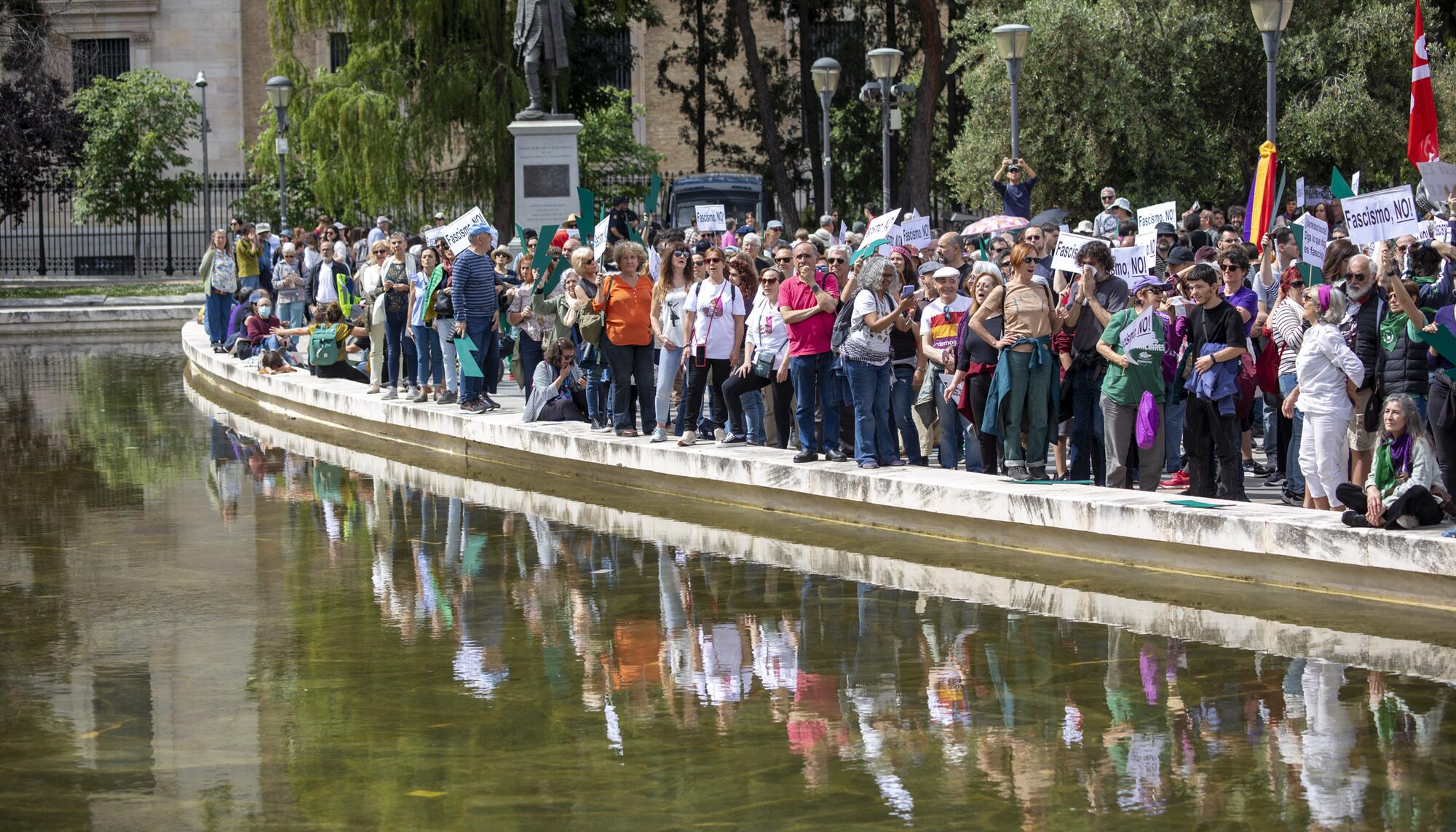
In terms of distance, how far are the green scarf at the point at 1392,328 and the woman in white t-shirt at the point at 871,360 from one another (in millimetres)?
3220

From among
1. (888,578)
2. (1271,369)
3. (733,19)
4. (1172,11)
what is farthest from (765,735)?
(733,19)

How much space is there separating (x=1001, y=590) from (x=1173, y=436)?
298 cm

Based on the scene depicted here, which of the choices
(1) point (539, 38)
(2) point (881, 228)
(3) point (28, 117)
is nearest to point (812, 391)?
(2) point (881, 228)

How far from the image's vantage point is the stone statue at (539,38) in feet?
85.3

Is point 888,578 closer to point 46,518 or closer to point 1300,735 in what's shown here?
point 1300,735

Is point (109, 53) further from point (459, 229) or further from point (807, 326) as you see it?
point (807, 326)

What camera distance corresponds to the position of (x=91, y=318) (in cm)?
3516

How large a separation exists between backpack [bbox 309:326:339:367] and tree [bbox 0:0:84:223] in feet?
79.8

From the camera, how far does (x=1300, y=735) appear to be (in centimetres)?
685

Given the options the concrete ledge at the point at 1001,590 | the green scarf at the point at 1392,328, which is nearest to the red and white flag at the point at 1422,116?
the green scarf at the point at 1392,328

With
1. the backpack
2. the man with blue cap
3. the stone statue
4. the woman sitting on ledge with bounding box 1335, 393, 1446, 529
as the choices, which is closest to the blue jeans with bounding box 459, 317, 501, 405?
the man with blue cap

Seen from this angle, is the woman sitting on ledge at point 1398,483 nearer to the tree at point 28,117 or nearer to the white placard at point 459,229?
the white placard at point 459,229

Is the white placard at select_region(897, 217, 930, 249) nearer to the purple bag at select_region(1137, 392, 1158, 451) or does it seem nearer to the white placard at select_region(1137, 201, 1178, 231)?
the white placard at select_region(1137, 201, 1178, 231)

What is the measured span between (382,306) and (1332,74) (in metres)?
19.0
